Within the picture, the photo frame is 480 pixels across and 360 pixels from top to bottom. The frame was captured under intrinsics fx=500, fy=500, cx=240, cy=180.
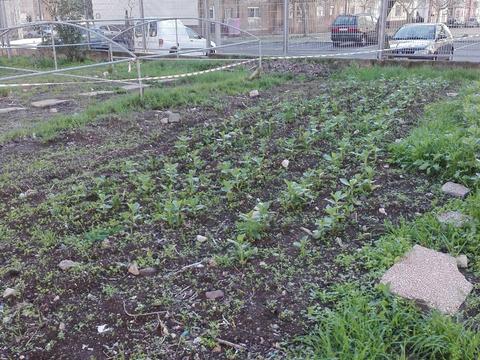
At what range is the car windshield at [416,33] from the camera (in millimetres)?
11750

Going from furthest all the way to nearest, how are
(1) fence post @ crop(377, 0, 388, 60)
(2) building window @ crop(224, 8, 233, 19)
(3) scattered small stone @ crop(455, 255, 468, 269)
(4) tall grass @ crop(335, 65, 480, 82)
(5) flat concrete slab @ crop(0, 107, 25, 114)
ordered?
(2) building window @ crop(224, 8, 233, 19)
(1) fence post @ crop(377, 0, 388, 60)
(4) tall grass @ crop(335, 65, 480, 82)
(5) flat concrete slab @ crop(0, 107, 25, 114)
(3) scattered small stone @ crop(455, 255, 468, 269)

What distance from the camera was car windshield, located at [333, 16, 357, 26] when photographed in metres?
12.5

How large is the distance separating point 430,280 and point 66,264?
2.28m

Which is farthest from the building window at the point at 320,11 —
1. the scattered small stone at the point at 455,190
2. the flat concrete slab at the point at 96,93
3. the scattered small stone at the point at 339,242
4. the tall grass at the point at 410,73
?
the scattered small stone at the point at 339,242

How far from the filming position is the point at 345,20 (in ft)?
41.3

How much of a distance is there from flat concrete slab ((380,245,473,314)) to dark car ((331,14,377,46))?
10195mm

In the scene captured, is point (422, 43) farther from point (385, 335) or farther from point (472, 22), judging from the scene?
point (385, 335)

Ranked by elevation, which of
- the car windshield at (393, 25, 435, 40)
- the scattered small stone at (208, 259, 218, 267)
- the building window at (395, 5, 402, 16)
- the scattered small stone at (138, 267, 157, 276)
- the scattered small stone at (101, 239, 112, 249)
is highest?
the building window at (395, 5, 402, 16)

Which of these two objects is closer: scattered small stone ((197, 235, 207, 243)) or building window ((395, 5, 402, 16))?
scattered small stone ((197, 235, 207, 243))

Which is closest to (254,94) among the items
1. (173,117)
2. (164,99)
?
(164,99)

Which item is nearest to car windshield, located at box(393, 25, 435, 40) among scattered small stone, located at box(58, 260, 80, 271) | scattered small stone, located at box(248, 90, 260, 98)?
scattered small stone, located at box(248, 90, 260, 98)

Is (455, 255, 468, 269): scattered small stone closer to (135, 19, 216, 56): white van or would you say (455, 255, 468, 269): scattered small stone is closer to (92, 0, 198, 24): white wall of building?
(135, 19, 216, 56): white van

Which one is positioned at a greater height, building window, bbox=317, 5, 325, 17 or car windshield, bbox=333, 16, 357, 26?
building window, bbox=317, 5, 325, 17

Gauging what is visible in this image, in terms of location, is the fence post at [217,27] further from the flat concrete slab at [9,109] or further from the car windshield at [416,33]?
the flat concrete slab at [9,109]
